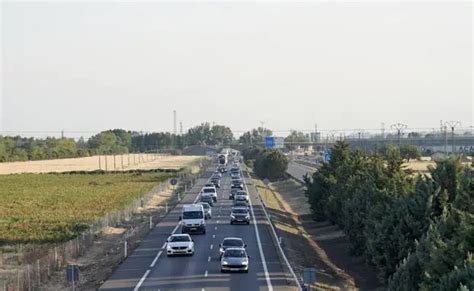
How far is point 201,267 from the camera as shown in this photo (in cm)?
3847

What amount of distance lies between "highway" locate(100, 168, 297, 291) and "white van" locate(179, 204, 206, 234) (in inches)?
26.7

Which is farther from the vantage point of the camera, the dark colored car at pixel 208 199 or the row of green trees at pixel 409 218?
the dark colored car at pixel 208 199

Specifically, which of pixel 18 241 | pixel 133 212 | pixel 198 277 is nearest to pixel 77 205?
pixel 133 212

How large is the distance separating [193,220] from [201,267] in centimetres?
1519

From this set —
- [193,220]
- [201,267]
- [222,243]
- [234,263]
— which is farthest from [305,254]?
[234,263]

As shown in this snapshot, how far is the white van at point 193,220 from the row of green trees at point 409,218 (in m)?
8.98

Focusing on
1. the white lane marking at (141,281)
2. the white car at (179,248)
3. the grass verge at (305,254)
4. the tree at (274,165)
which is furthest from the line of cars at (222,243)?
the tree at (274,165)

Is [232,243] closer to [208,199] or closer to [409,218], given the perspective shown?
[409,218]

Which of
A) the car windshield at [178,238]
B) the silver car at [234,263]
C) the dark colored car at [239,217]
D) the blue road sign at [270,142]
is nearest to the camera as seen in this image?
the silver car at [234,263]

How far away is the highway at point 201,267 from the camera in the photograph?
108ft

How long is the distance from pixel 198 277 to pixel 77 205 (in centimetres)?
5019

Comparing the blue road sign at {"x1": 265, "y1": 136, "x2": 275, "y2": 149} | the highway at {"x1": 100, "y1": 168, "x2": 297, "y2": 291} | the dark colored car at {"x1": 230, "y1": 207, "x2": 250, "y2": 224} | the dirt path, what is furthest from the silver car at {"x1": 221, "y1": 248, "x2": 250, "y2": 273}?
the blue road sign at {"x1": 265, "y1": 136, "x2": 275, "y2": 149}

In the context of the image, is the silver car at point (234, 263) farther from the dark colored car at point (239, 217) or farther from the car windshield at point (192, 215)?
the dark colored car at point (239, 217)

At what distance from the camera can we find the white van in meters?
53.5
